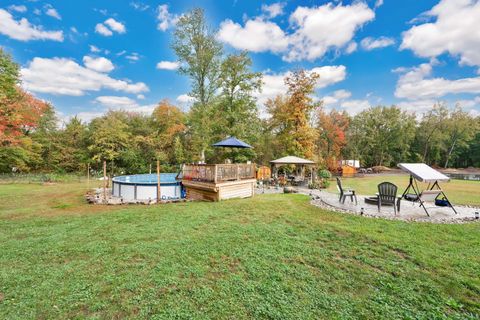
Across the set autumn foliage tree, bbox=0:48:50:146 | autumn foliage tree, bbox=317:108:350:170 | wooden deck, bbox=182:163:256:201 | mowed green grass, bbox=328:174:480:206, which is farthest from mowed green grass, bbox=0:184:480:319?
autumn foliage tree, bbox=317:108:350:170

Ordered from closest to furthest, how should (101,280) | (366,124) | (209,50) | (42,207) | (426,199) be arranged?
(101,280)
(426,199)
(42,207)
(209,50)
(366,124)

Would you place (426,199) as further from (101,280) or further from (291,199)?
(101,280)

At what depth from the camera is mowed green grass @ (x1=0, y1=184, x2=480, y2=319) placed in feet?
8.26

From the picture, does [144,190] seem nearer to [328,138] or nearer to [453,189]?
[453,189]

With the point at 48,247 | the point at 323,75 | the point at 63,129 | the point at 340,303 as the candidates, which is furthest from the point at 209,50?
the point at 63,129

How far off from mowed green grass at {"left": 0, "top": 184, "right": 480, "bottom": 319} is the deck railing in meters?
3.20

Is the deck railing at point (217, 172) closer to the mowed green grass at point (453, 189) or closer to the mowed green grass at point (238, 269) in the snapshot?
the mowed green grass at point (238, 269)

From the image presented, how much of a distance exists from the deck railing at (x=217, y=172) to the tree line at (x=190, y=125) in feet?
21.8

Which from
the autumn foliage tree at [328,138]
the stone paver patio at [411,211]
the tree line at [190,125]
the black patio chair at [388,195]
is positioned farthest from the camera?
the autumn foliage tree at [328,138]

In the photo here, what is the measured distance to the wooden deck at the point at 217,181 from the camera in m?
9.03

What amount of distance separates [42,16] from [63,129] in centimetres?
1428

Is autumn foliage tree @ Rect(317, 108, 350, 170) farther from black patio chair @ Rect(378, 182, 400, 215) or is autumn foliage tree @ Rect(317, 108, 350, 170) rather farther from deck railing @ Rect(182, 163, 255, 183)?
black patio chair @ Rect(378, 182, 400, 215)

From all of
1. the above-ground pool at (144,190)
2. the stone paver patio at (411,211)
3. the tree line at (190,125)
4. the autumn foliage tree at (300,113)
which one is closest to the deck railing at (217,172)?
the above-ground pool at (144,190)

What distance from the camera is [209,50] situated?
16078 millimetres
